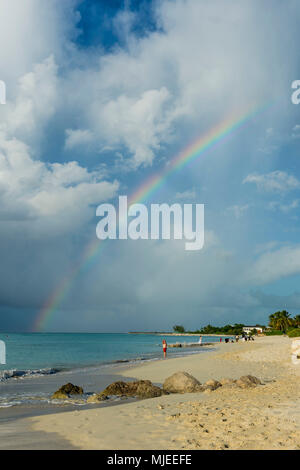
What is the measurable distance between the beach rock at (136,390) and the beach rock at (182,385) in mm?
595

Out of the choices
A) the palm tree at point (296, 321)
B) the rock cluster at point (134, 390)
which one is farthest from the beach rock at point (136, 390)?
the palm tree at point (296, 321)

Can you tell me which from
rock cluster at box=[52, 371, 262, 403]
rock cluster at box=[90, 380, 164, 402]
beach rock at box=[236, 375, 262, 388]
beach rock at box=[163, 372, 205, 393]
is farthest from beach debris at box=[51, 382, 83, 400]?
beach rock at box=[236, 375, 262, 388]

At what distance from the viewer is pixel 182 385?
17094 mm

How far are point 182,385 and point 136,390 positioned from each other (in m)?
2.04

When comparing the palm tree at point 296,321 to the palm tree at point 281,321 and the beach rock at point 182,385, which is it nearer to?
the palm tree at point 281,321

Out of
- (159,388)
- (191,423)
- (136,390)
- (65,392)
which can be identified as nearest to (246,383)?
(159,388)

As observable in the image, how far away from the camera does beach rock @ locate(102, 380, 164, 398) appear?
1650cm

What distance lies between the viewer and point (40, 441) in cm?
877

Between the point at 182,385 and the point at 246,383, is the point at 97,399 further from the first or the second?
the point at 246,383

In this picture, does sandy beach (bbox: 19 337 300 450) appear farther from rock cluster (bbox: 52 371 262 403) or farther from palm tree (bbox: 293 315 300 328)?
palm tree (bbox: 293 315 300 328)

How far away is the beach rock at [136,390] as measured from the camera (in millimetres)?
16500
